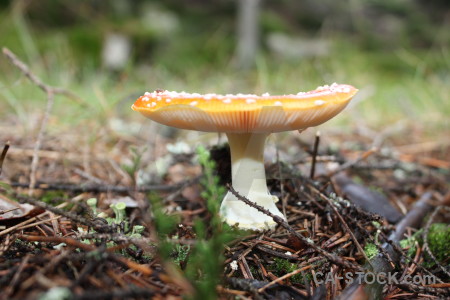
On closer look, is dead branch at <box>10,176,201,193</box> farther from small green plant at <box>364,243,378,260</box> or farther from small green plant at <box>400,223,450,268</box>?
small green plant at <box>400,223,450,268</box>

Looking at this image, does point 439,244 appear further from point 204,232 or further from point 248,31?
point 248,31

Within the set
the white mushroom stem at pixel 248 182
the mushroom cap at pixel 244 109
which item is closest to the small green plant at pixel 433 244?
the white mushroom stem at pixel 248 182

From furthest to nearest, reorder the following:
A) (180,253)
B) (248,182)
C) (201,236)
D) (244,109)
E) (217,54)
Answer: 1. (217,54)
2. (248,182)
3. (180,253)
4. (244,109)
5. (201,236)

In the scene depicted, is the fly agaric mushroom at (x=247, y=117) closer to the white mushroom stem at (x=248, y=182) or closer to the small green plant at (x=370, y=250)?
the white mushroom stem at (x=248, y=182)

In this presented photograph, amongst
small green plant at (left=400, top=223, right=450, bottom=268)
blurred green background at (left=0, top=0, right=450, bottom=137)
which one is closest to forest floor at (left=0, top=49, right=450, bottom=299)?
small green plant at (left=400, top=223, right=450, bottom=268)

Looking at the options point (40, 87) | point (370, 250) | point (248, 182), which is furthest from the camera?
point (40, 87)

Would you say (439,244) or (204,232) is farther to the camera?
(439,244)

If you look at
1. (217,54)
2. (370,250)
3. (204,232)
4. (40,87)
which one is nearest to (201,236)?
(204,232)
